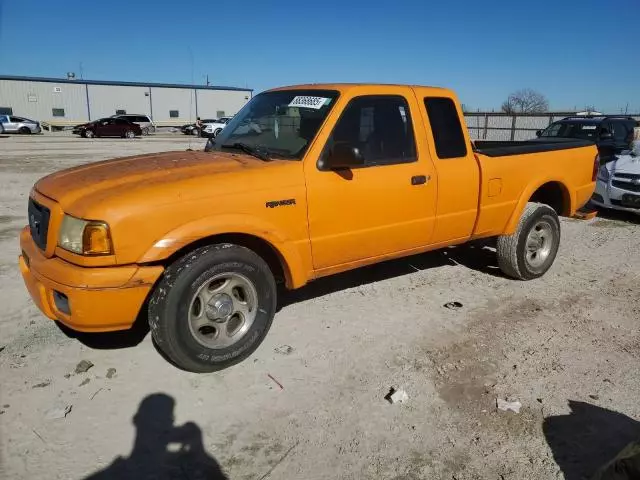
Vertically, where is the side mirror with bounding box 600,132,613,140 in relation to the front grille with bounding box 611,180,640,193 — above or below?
above

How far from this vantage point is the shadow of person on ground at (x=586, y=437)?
8.70 ft

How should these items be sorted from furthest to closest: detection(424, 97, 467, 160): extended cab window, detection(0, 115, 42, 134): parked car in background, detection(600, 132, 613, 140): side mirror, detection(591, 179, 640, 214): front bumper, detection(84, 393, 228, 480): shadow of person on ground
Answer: detection(0, 115, 42, 134): parked car in background, detection(600, 132, 613, 140): side mirror, detection(591, 179, 640, 214): front bumper, detection(424, 97, 467, 160): extended cab window, detection(84, 393, 228, 480): shadow of person on ground

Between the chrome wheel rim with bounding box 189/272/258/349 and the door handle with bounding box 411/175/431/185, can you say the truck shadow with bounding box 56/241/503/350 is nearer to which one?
the chrome wheel rim with bounding box 189/272/258/349

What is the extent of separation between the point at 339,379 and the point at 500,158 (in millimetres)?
2759

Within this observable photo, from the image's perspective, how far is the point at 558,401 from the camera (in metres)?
3.22

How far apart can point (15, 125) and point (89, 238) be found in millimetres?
40609

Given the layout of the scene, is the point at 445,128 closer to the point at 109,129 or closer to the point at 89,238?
the point at 89,238

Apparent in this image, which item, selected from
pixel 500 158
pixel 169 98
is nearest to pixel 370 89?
pixel 500 158

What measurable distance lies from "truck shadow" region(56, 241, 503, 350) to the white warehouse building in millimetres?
48626

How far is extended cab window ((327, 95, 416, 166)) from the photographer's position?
398 cm

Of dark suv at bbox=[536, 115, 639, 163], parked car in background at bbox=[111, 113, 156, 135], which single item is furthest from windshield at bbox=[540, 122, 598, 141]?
parked car in background at bbox=[111, 113, 156, 135]

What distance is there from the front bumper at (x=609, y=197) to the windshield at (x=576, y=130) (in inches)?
137

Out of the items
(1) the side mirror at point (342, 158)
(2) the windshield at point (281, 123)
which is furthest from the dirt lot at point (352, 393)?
(2) the windshield at point (281, 123)

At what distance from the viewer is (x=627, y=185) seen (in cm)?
879
